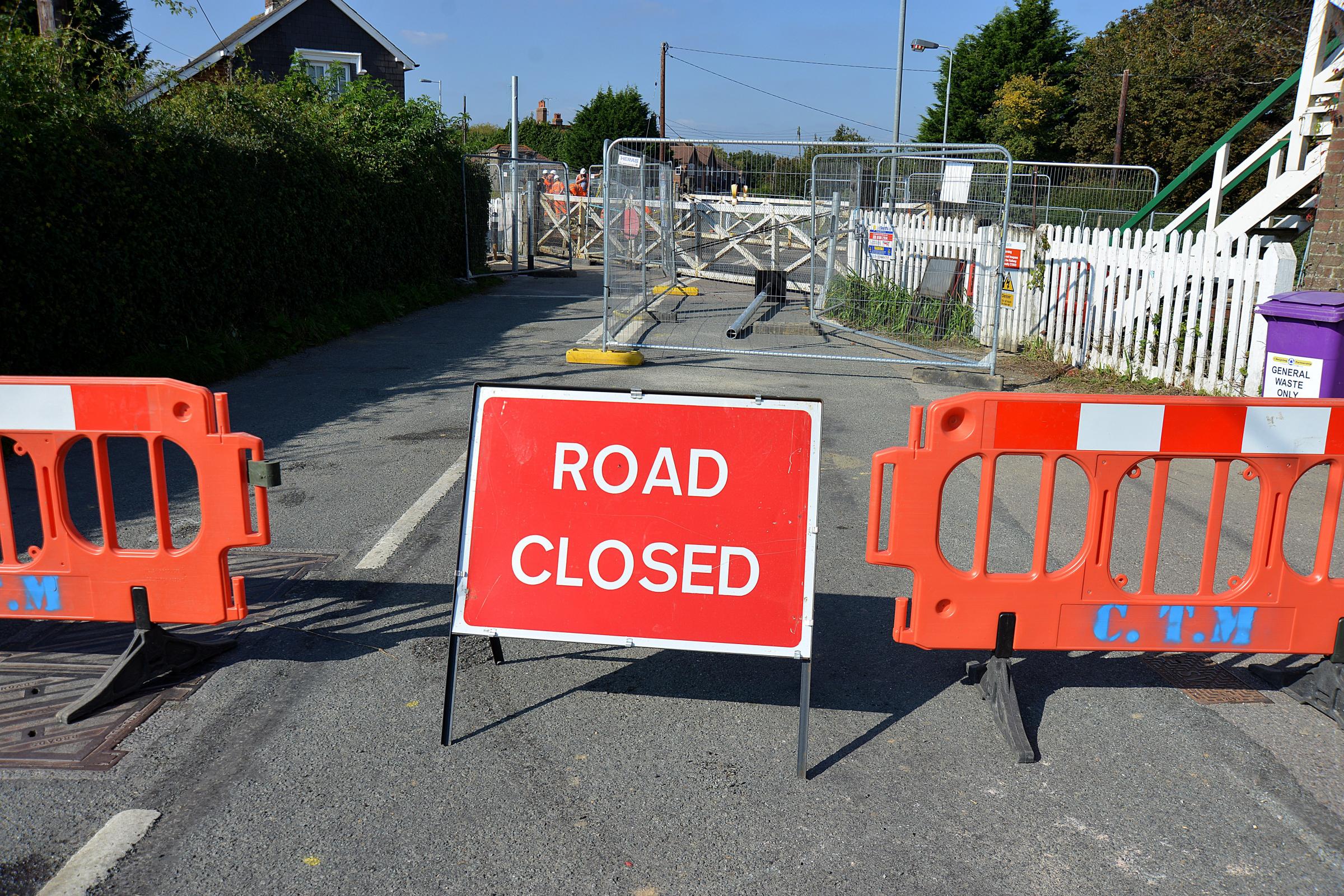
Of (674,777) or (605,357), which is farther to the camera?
(605,357)

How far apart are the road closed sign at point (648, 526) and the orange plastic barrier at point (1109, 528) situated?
1.22ft

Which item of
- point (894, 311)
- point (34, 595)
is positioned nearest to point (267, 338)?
point (894, 311)

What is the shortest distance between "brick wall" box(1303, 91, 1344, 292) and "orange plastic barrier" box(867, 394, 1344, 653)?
6860 millimetres

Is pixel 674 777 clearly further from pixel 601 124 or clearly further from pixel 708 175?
pixel 601 124

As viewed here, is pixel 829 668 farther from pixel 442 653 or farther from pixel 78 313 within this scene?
pixel 78 313

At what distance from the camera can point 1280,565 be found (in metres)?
3.91

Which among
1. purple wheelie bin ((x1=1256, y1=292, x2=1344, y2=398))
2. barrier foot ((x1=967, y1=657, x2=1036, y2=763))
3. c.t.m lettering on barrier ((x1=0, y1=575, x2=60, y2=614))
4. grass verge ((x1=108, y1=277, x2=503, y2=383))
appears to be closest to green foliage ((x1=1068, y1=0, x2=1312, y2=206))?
purple wheelie bin ((x1=1256, y1=292, x2=1344, y2=398))

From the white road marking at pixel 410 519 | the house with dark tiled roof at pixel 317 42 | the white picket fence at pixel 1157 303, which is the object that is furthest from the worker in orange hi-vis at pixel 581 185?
the white road marking at pixel 410 519

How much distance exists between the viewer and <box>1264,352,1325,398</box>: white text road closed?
7.55m

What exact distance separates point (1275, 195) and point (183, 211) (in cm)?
1206

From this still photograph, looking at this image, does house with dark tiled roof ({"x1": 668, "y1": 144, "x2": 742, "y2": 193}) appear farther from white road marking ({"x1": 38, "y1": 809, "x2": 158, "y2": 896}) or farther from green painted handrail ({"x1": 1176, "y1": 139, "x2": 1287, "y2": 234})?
white road marking ({"x1": 38, "y1": 809, "x2": 158, "y2": 896})

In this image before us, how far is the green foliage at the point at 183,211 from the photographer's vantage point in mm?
8008

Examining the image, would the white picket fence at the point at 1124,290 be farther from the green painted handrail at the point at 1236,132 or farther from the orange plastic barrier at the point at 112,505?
the orange plastic barrier at the point at 112,505

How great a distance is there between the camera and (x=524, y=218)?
26.1 meters
